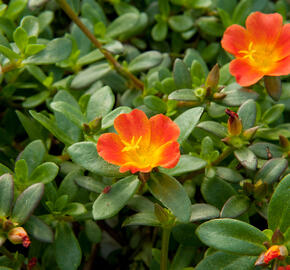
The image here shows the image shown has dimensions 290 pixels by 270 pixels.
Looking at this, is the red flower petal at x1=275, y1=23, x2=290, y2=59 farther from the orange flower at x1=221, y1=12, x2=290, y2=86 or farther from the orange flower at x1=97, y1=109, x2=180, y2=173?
the orange flower at x1=97, y1=109, x2=180, y2=173

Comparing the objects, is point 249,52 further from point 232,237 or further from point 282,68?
point 232,237

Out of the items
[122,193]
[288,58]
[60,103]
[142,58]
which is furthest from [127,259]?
[288,58]

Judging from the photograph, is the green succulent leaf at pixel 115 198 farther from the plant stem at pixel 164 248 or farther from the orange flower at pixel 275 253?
the orange flower at pixel 275 253

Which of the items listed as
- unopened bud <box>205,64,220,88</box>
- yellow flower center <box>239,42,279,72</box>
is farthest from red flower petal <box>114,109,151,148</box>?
yellow flower center <box>239,42,279,72</box>

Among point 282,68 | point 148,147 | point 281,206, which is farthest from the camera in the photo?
point 282,68

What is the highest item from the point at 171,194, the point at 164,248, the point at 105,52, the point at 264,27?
the point at 105,52

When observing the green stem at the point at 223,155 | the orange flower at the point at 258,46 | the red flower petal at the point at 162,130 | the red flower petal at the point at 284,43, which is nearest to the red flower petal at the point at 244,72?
the orange flower at the point at 258,46

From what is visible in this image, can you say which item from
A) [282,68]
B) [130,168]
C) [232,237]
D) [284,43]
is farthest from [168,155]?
[284,43]
